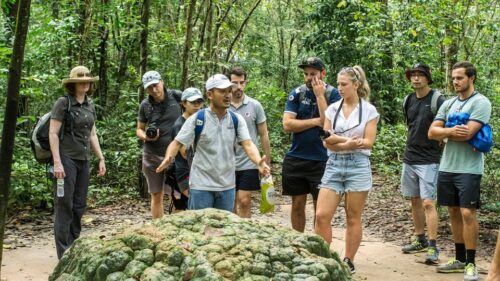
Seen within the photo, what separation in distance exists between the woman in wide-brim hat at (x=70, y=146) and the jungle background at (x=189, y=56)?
7.12 ft

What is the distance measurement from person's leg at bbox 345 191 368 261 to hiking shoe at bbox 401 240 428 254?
1699 millimetres

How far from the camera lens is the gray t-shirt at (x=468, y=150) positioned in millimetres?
6066

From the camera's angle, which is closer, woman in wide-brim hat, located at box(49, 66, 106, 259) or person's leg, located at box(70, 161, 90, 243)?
woman in wide-brim hat, located at box(49, 66, 106, 259)

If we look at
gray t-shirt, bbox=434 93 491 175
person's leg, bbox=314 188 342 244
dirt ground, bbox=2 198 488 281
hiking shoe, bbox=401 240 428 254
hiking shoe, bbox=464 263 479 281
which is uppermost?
gray t-shirt, bbox=434 93 491 175

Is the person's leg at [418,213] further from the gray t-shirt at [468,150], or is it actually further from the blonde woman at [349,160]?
the blonde woman at [349,160]

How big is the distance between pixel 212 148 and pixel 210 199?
0.48 m

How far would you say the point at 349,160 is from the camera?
5.79 metres

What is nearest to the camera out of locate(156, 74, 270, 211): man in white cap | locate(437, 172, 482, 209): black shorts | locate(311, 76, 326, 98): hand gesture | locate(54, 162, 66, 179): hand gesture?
locate(156, 74, 270, 211): man in white cap

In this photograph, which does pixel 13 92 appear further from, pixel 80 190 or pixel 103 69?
pixel 103 69

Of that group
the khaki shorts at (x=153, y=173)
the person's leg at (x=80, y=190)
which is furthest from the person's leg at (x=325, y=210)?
the person's leg at (x=80, y=190)

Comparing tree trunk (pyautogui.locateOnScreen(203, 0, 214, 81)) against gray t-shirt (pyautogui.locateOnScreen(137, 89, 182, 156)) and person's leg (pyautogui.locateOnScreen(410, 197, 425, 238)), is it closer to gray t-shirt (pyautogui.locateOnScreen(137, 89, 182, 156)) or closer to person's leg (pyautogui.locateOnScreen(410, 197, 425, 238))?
gray t-shirt (pyautogui.locateOnScreen(137, 89, 182, 156))

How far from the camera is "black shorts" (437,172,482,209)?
603cm

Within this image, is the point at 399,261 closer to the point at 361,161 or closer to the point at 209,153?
the point at 361,161

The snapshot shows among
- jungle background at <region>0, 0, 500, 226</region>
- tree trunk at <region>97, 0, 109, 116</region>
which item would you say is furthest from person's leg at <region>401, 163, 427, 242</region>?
tree trunk at <region>97, 0, 109, 116</region>
